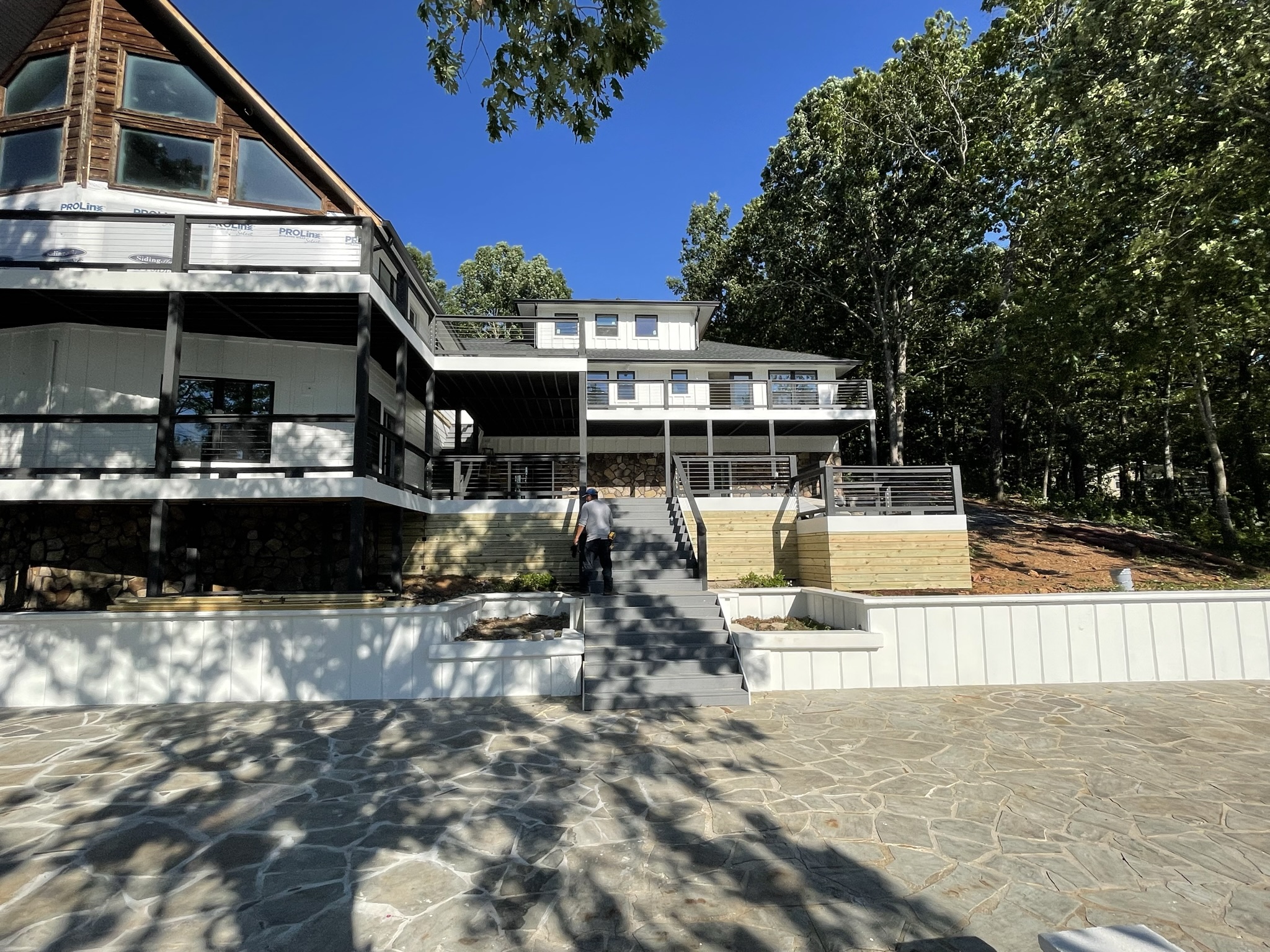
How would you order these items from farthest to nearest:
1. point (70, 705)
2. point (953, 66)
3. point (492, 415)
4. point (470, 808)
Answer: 1. point (953, 66)
2. point (492, 415)
3. point (70, 705)
4. point (470, 808)

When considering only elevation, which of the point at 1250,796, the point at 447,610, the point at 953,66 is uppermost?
the point at 953,66

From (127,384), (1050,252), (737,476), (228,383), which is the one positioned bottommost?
(737,476)

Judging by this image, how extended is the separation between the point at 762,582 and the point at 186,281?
10.7 m

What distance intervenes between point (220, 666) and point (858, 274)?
2841cm

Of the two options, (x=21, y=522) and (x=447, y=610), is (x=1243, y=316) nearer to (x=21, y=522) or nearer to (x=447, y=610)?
(x=447, y=610)

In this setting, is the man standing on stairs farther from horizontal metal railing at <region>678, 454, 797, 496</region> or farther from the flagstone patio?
the flagstone patio

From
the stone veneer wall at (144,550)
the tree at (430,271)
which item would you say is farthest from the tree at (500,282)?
the stone veneer wall at (144,550)

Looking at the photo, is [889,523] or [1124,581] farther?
[889,523]

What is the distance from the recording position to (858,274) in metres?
28.8

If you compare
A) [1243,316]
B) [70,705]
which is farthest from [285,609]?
[1243,316]

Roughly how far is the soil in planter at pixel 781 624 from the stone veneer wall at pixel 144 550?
7.25m

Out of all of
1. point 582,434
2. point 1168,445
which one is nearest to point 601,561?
point 582,434

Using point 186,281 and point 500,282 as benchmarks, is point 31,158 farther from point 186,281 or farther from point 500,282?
point 500,282

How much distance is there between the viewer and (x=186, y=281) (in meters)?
9.30
